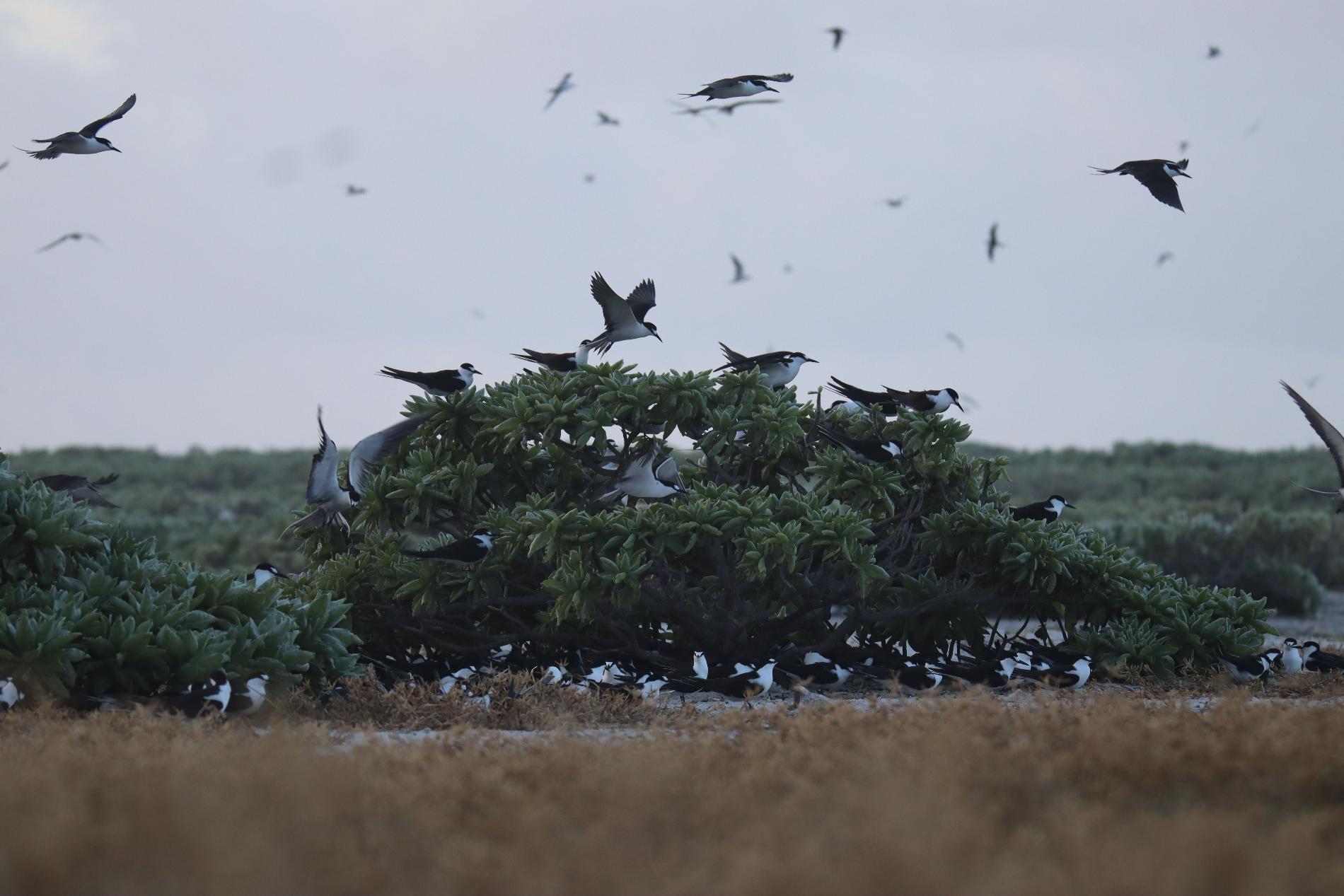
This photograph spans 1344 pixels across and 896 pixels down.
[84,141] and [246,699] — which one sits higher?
[84,141]

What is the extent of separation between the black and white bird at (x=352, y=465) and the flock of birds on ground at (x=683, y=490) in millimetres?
12

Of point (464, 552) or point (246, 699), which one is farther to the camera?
point (464, 552)

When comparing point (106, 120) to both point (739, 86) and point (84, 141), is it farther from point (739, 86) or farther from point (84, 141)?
point (739, 86)

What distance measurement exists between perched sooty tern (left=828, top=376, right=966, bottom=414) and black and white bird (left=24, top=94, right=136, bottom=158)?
242 inches

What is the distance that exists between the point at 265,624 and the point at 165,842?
14.4ft

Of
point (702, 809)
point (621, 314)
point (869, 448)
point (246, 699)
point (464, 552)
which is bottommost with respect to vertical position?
point (246, 699)

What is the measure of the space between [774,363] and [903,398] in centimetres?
111

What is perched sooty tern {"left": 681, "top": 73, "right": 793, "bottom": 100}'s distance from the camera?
1135 centimetres

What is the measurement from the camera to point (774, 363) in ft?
36.4

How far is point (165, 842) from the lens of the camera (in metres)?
4.24

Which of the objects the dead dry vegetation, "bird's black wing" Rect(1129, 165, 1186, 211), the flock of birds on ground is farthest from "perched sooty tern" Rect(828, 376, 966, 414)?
the dead dry vegetation

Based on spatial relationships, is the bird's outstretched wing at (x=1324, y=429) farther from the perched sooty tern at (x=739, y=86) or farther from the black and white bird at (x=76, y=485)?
the black and white bird at (x=76, y=485)

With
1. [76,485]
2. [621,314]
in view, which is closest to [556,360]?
[621,314]

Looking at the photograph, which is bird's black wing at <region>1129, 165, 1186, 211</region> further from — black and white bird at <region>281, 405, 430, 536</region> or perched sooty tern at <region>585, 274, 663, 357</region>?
black and white bird at <region>281, 405, 430, 536</region>
